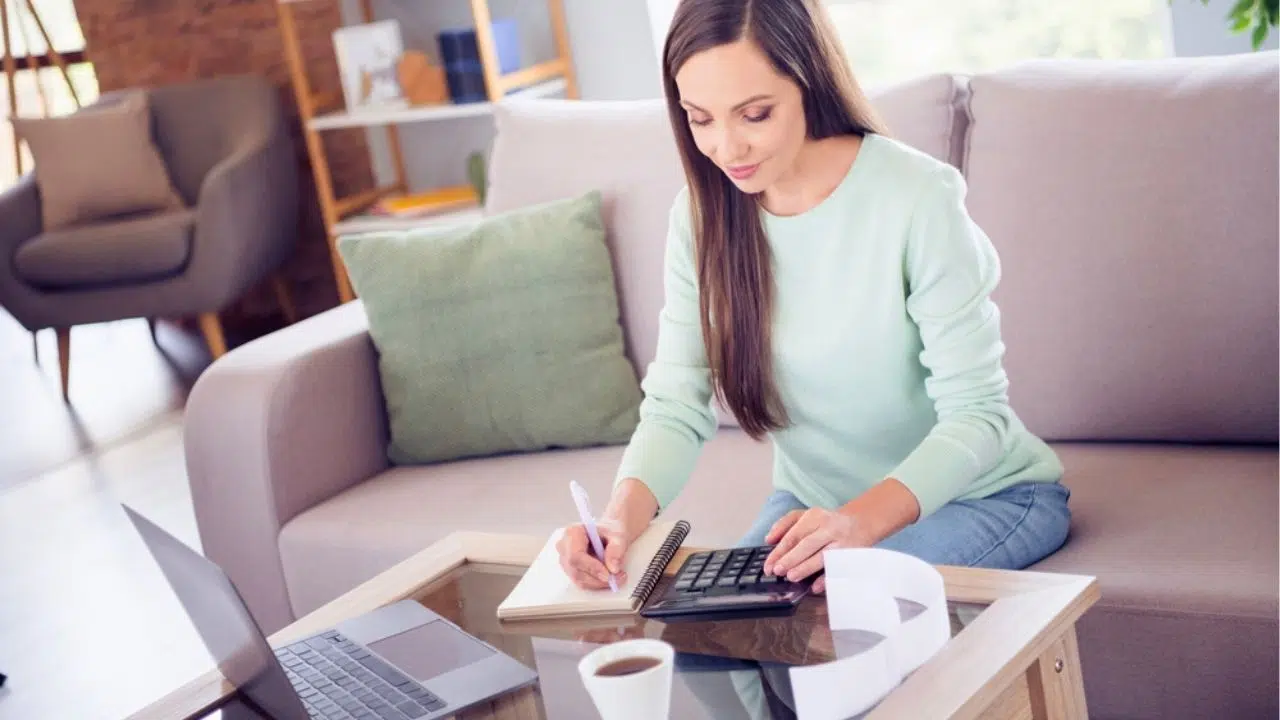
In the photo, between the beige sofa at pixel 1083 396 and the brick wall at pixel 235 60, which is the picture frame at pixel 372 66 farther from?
the beige sofa at pixel 1083 396

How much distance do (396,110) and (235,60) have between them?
4.03 feet

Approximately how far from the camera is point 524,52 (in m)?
3.96

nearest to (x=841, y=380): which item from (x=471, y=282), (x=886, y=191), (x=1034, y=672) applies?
(x=886, y=191)

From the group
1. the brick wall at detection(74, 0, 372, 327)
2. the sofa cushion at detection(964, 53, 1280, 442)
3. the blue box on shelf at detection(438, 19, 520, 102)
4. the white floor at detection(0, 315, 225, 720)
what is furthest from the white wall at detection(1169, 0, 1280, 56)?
the brick wall at detection(74, 0, 372, 327)

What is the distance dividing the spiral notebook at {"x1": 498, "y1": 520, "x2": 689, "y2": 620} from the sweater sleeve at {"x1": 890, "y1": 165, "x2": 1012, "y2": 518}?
0.74 feet

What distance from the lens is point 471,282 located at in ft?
7.00

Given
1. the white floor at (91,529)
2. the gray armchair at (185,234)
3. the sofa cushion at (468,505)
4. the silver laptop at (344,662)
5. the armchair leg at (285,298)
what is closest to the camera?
the silver laptop at (344,662)

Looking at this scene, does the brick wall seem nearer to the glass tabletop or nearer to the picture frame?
the picture frame

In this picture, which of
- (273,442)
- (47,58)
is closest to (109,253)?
(47,58)

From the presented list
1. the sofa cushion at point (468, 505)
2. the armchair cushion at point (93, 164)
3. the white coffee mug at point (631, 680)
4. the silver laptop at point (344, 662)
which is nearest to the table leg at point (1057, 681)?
the white coffee mug at point (631, 680)

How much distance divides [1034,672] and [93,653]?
2.05m

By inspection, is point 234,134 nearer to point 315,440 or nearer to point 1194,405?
point 315,440

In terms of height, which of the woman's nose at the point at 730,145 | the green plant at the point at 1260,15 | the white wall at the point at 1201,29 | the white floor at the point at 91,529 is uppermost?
the green plant at the point at 1260,15

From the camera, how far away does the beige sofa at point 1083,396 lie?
145 cm
